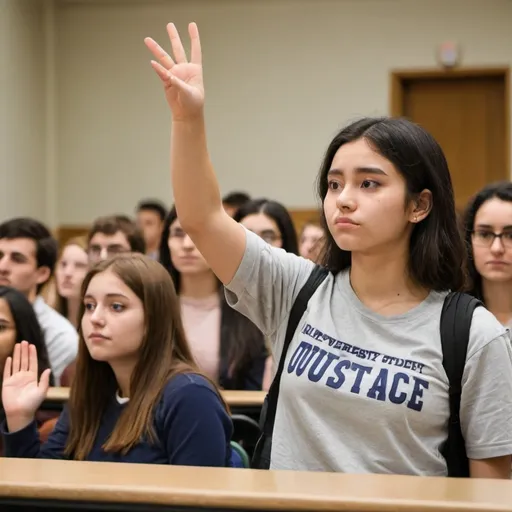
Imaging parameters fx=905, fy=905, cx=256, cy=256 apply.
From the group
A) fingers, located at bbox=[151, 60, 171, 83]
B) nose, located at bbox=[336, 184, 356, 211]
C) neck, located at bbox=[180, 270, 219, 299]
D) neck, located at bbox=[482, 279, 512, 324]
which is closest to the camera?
fingers, located at bbox=[151, 60, 171, 83]

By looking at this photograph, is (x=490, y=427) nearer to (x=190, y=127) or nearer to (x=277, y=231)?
(x=190, y=127)

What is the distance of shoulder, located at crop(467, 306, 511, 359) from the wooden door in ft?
20.7

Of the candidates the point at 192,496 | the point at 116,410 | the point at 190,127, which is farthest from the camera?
the point at 116,410

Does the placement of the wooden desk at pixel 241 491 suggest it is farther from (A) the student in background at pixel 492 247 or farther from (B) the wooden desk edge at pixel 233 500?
(A) the student in background at pixel 492 247

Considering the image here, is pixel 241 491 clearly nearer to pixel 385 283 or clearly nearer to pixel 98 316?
pixel 385 283

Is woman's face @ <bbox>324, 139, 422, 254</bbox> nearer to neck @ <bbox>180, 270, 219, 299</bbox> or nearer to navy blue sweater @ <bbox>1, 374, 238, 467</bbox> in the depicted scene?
navy blue sweater @ <bbox>1, 374, 238, 467</bbox>

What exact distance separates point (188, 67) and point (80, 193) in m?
6.92

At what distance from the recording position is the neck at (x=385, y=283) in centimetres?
170

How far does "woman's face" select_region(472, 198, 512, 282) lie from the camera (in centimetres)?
280

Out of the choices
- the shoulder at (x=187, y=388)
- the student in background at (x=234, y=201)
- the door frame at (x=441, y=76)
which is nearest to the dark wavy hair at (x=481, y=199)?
the shoulder at (x=187, y=388)

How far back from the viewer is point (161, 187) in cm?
820

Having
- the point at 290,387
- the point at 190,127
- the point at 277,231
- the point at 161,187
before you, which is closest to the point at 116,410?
the point at 290,387

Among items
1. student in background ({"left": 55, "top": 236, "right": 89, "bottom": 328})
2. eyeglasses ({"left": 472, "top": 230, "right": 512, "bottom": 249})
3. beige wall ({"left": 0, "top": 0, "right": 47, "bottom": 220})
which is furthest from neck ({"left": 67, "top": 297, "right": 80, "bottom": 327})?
beige wall ({"left": 0, "top": 0, "right": 47, "bottom": 220})

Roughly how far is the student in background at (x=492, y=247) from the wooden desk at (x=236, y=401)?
76 cm
